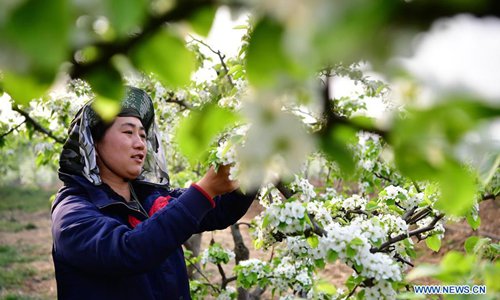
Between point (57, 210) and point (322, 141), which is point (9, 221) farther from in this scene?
point (322, 141)

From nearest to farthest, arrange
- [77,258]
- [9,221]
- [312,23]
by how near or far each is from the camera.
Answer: [312,23], [77,258], [9,221]

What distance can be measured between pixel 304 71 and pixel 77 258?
1745 millimetres

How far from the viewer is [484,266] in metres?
0.89

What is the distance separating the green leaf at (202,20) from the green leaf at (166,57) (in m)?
0.02

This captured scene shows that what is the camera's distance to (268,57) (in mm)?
397

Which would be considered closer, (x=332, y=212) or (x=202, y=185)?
(x=202, y=185)

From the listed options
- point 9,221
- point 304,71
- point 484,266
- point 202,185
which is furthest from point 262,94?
point 9,221

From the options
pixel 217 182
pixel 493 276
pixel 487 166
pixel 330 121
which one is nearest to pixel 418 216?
pixel 217 182

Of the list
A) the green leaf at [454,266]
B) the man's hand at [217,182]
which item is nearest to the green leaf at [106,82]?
the green leaf at [454,266]

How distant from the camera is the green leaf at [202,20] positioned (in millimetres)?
481

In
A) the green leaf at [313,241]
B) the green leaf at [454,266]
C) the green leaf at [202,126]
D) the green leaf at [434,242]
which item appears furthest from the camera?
the green leaf at [434,242]

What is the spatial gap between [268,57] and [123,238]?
1.54m

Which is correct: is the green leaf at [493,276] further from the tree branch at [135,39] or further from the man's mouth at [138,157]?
the man's mouth at [138,157]

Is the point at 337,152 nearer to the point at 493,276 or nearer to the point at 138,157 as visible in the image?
the point at 493,276
